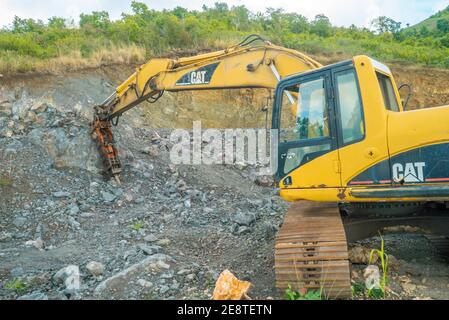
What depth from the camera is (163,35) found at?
1655cm

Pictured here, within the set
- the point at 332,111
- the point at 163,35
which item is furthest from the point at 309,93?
the point at 163,35

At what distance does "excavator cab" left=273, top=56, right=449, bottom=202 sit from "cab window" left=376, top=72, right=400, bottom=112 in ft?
0.06

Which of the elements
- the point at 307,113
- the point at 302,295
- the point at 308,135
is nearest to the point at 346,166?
the point at 308,135

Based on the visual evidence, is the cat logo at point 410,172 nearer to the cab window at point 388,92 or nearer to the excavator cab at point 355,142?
the excavator cab at point 355,142

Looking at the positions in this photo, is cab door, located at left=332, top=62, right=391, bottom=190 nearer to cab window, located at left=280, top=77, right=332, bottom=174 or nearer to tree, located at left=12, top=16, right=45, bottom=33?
cab window, located at left=280, top=77, right=332, bottom=174

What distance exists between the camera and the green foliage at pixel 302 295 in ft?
13.0

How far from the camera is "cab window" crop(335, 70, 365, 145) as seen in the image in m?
4.76

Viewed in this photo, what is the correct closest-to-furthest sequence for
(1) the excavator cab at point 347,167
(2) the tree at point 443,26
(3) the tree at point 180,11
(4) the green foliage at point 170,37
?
1. (1) the excavator cab at point 347,167
2. (4) the green foliage at point 170,37
3. (3) the tree at point 180,11
4. (2) the tree at point 443,26

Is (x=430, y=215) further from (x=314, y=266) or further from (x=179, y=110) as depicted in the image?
(x=179, y=110)

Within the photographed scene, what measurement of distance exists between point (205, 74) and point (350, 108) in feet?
9.32

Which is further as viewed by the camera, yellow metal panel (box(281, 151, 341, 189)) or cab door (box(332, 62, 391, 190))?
yellow metal panel (box(281, 151, 341, 189))

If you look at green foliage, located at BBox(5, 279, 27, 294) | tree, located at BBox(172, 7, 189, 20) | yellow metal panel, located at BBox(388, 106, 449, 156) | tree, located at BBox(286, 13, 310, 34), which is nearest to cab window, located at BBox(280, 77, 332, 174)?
yellow metal panel, located at BBox(388, 106, 449, 156)

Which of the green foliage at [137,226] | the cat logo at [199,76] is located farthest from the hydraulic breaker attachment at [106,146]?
the cat logo at [199,76]

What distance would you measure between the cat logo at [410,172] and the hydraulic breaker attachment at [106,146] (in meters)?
5.92
